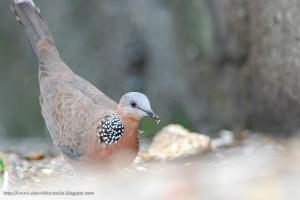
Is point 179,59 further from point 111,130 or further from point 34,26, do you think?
point 111,130

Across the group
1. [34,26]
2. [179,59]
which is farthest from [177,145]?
[179,59]

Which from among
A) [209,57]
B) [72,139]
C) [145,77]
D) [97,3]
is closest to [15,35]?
[97,3]

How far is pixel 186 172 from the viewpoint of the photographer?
453 centimetres

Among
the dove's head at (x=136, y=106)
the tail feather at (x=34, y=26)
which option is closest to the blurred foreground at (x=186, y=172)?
the dove's head at (x=136, y=106)

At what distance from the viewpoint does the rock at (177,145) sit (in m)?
6.22

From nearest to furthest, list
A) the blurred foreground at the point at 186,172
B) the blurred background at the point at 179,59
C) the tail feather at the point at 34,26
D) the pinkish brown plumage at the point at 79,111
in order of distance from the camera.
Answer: the blurred foreground at the point at 186,172 < the pinkish brown plumage at the point at 79,111 < the tail feather at the point at 34,26 < the blurred background at the point at 179,59

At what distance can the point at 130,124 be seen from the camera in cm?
467

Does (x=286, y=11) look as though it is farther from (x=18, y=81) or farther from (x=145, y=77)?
(x=18, y=81)

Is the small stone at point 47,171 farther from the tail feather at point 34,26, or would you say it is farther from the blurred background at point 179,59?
the blurred background at point 179,59

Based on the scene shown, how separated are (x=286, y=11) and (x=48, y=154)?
2.60 meters

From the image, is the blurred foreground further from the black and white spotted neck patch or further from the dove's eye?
the dove's eye

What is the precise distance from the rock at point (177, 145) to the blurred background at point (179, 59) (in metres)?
0.87

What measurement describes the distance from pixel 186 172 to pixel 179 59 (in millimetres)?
4303

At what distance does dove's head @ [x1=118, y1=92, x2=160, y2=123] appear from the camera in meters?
4.51
